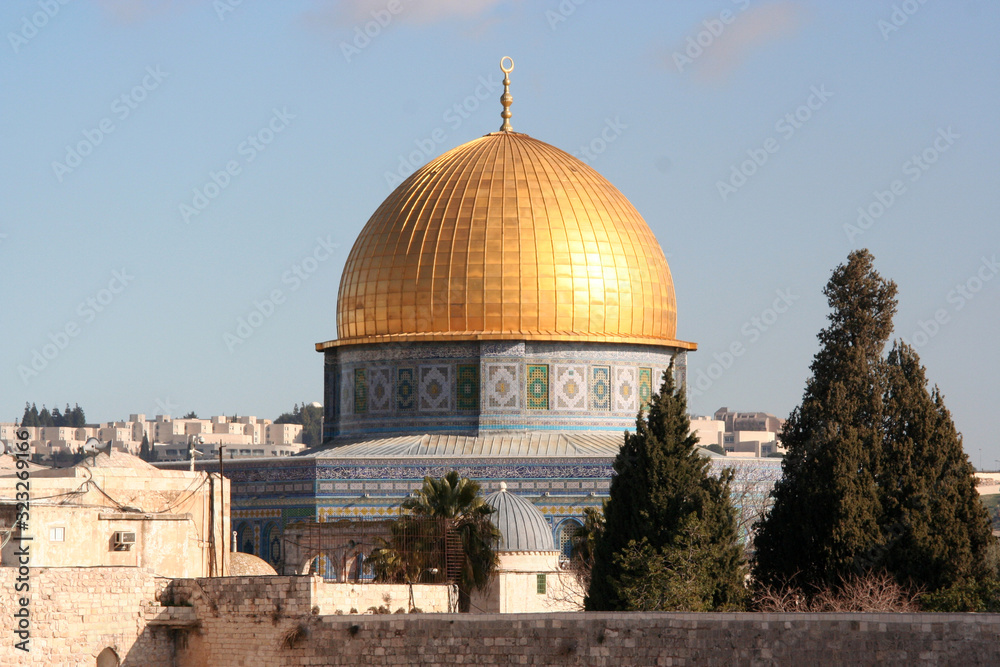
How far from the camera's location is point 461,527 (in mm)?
24109

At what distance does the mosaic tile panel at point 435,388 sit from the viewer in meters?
A: 32.1

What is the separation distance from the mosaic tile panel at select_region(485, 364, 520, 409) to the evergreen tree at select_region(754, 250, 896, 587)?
1093cm

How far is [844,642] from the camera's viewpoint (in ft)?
50.5

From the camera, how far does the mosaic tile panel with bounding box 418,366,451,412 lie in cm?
3209

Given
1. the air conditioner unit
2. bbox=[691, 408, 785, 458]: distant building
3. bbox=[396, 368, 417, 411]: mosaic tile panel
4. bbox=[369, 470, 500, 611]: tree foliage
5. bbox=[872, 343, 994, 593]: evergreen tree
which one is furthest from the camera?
bbox=[691, 408, 785, 458]: distant building

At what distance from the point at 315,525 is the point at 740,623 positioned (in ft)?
45.8

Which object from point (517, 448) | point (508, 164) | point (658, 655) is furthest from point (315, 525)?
point (658, 655)

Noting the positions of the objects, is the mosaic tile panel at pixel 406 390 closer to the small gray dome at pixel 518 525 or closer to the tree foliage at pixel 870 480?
the small gray dome at pixel 518 525

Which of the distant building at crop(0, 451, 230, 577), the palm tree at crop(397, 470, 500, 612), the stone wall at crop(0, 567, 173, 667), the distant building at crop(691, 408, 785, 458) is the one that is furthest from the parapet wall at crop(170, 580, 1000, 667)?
the distant building at crop(691, 408, 785, 458)

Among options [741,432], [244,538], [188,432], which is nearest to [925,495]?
[244,538]

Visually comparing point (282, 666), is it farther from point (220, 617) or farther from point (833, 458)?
point (833, 458)

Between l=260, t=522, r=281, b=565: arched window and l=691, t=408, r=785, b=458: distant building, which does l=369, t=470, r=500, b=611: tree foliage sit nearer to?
l=260, t=522, r=281, b=565: arched window

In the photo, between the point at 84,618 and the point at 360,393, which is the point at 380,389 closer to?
the point at 360,393

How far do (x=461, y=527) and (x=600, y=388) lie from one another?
8.57 meters
